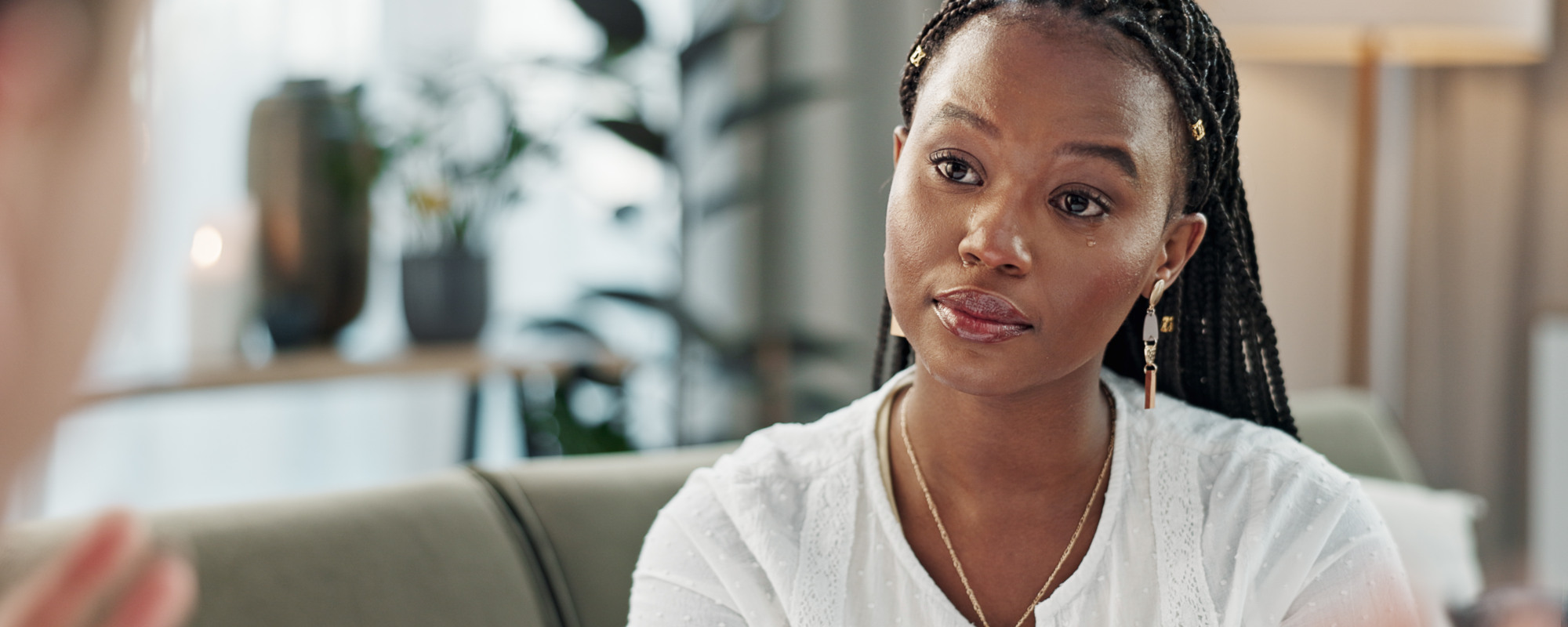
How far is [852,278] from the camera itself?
2750mm

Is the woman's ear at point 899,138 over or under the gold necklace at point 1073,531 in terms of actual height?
over

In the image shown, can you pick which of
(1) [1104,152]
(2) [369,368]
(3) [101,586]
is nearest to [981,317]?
(1) [1104,152]

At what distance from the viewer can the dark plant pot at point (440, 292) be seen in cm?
237

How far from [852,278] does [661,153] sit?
52 centimetres

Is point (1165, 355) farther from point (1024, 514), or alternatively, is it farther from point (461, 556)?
point (461, 556)

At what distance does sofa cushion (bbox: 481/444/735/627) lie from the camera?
135 centimetres

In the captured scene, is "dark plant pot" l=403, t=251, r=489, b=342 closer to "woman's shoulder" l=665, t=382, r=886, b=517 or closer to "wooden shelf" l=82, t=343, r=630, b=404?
"wooden shelf" l=82, t=343, r=630, b=404

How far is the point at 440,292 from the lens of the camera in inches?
93.5

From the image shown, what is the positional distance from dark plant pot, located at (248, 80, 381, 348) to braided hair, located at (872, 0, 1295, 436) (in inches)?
51.4

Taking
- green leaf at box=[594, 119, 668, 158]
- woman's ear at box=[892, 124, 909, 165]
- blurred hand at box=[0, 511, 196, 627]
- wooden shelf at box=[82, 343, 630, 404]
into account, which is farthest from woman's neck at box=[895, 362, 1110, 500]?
green leaf at box=[594, 119, 668, 158]

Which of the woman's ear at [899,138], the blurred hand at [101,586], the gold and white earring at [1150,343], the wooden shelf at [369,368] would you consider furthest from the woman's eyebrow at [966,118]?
the wooden shelf at [369,368]

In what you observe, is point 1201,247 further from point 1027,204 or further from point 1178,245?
point 1027,204

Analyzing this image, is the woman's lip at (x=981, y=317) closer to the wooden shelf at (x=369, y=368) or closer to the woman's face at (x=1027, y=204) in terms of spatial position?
the woman's face at (x=1027, y=204)

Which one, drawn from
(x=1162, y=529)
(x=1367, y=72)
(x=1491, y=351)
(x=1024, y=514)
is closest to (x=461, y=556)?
(x=1024, y=514)
